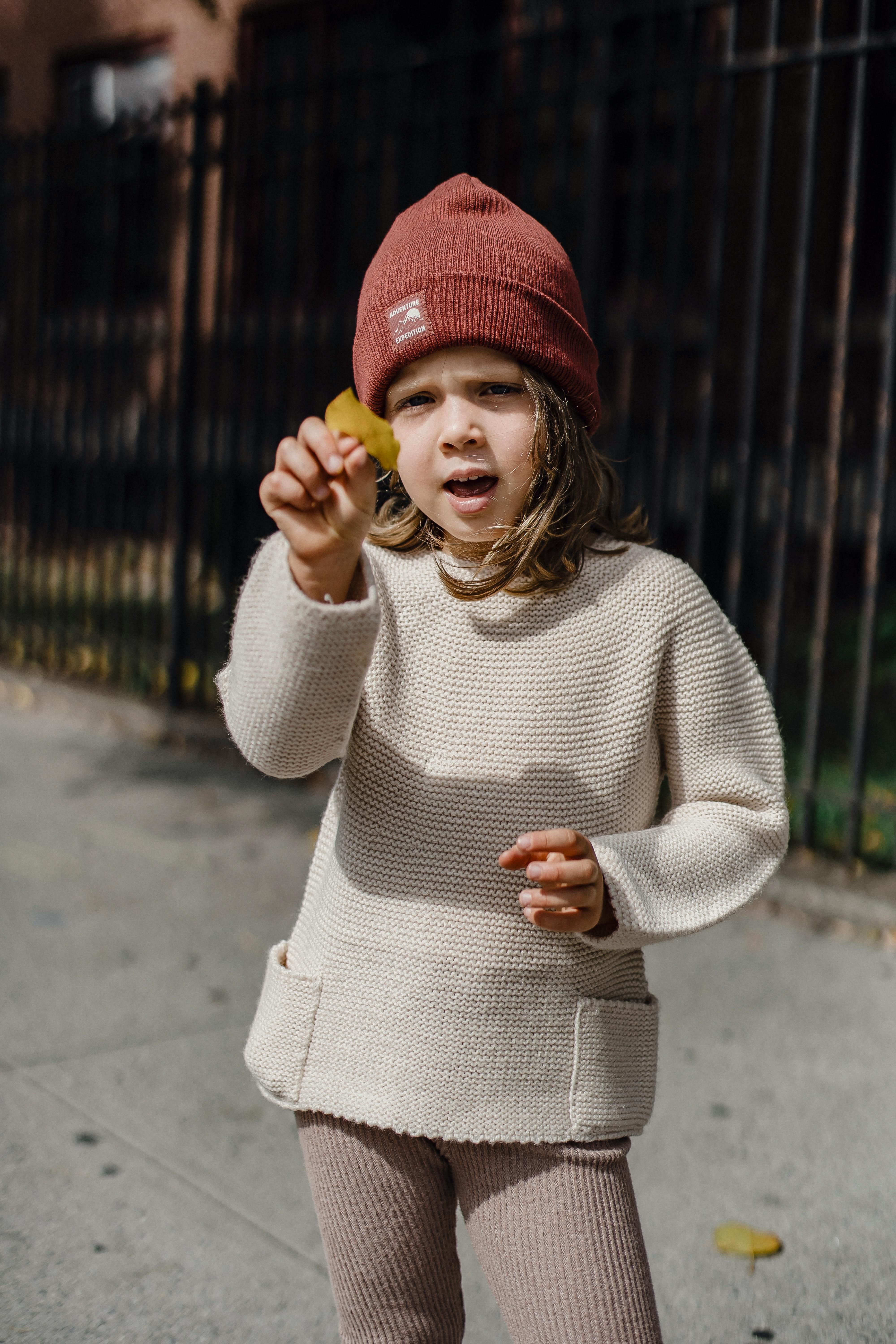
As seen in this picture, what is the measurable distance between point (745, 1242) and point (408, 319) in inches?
68.9

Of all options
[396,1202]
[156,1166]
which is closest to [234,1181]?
[156,1166]

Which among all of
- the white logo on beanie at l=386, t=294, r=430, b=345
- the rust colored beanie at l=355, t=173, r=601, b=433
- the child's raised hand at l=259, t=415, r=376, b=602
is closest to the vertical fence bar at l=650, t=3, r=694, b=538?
the rust colored beanie at l=355, t=173, r=601, b=433

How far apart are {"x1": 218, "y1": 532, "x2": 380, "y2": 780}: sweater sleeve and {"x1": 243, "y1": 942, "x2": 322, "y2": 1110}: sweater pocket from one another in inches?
10.0

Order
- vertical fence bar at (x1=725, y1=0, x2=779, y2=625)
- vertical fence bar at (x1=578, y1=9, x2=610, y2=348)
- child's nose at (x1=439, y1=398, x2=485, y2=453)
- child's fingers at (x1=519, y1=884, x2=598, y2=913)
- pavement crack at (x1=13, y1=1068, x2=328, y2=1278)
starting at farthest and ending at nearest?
vertical fence bar at (x1=578, y1=9, x2=610, y2=348) < vertical fence bar at (x1=725, y1=0, x2=779, y2=625) < pavement crack at (x1=13, y1=1068, x2=328, y2=1278) < child's nose at (x1=439, y1=398, x2=485, y2=453) < child's fingers at (x1=519, y1=884, x2=598, y2=913)

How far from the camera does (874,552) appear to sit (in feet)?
13.3

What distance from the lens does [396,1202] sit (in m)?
1.48

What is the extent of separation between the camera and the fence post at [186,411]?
21.0 feet

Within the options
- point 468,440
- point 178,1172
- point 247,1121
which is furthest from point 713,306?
point 468,440

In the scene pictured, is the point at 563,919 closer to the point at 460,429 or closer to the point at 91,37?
the point at 460,429

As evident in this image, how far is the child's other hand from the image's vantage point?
1.32m

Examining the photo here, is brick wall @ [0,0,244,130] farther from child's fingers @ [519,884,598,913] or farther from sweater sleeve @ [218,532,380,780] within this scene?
child's fingers @ [519,884,598,913]

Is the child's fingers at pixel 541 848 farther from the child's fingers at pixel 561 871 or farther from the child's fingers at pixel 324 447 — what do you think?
the child's fingers at pixel 324 447

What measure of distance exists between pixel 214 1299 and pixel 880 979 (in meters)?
2.10

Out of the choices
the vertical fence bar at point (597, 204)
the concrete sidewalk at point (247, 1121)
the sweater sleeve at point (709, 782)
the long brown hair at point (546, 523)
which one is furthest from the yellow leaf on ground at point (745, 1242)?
the vertical fence bar at point (597, 204)
